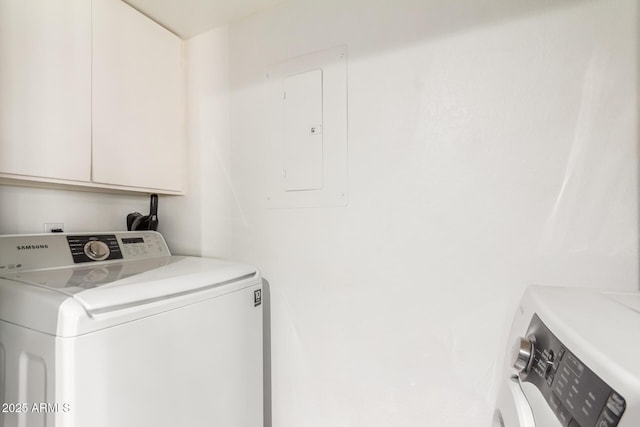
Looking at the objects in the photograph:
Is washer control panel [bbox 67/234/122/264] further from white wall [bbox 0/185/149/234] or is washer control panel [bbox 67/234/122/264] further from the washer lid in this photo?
white wall [bbox 0/185/149/234]

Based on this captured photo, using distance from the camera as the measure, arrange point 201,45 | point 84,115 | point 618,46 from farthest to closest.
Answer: point 201,45
point 84,115
point 618,46

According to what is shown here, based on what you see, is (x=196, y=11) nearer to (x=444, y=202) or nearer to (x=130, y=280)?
(x=130, y=280)

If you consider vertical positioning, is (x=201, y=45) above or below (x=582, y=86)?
above

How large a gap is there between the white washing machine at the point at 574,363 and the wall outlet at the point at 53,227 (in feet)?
5.44

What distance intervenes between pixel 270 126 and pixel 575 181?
1.11 metres

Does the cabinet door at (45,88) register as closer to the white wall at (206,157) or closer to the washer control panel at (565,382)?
the white wall at (206,157)

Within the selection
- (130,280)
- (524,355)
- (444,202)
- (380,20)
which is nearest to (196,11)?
(380,20)

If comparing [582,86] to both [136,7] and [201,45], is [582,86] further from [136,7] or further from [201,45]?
[136,7]

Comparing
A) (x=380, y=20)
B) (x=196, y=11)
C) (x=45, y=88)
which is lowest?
(x=45, y=88)

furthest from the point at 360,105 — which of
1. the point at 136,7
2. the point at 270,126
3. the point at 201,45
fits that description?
the point at 136,7

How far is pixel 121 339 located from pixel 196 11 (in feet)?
4.47

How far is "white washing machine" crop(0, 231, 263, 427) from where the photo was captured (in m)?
0.70

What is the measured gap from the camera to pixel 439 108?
3.44 feet

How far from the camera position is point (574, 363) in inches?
16.8
